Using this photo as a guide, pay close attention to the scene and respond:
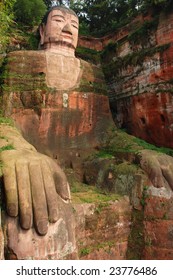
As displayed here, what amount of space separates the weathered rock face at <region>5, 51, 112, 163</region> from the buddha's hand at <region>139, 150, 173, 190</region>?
2677 millimetres

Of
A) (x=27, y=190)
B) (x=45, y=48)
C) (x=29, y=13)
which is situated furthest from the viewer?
(x=29, y=13)

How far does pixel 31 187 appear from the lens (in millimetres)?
5383

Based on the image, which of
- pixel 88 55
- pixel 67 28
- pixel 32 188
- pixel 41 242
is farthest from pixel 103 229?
pixel 88 55

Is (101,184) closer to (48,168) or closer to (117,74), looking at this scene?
(48,168)

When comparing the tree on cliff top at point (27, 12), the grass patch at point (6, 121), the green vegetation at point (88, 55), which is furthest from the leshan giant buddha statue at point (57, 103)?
the tree on cliff top at point (27, 12)

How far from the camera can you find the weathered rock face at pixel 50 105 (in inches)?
364

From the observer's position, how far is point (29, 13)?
47.1 feet

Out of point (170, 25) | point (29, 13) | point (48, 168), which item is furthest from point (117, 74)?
point (48, 168)

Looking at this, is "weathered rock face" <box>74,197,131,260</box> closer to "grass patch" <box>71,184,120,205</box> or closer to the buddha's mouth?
"grass patch" <box>71,184,120,205</box>

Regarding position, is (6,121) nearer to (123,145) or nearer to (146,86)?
(123,145)

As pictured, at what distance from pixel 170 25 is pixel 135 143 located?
4714 millimetres

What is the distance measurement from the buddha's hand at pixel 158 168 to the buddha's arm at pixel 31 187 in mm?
2968

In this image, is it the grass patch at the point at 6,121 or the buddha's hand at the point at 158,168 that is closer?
the buddha's hand at the point at 158,168

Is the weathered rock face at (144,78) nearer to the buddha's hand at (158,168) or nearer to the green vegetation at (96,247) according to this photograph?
the buddha's hand at (158,168)
